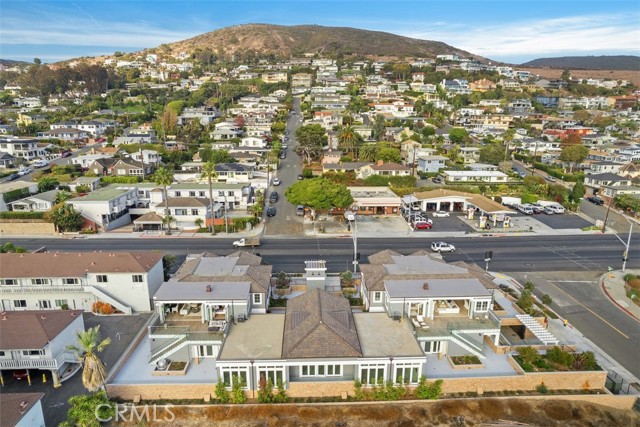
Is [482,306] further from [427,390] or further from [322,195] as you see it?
[322,195]

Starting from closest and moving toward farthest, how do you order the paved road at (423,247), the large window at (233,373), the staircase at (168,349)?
the large window at (233,373) < the staircase at (168,349) < the paved road at (423,247)

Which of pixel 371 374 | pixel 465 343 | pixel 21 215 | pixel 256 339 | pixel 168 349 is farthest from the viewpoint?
pixel 21 215

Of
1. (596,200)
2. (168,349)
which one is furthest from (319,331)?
(596,200)

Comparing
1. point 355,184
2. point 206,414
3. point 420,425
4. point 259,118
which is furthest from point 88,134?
point 420,425

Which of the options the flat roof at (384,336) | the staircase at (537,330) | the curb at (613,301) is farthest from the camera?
the curb at (613,301)

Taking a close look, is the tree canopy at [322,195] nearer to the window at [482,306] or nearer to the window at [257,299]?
the window at [257,299]

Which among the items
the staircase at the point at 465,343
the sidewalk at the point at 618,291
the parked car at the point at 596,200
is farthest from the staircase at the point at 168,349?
the parked car at the point at 596,200

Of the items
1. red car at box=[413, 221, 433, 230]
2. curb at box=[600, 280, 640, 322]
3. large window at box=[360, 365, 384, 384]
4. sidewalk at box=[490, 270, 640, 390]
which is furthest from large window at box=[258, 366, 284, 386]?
red car at box=[413, 221, 433, 230]

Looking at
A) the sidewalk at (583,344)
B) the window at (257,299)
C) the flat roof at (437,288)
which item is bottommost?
the sidewalk at (583,344)
